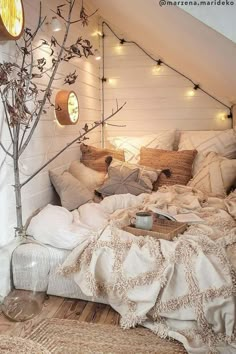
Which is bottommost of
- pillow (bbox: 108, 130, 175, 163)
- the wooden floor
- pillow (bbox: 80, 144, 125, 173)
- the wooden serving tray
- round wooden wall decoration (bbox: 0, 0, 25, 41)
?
the wooden floor

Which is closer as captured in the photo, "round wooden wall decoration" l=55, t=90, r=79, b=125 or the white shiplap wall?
"round wooden wall decoration" l=55, t=90, r=79, b=125

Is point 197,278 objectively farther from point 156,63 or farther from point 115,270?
point 156,63

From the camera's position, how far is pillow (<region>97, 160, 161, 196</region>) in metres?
2.97

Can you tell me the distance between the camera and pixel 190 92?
4027mm

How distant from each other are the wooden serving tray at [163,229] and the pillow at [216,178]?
95 centimetres

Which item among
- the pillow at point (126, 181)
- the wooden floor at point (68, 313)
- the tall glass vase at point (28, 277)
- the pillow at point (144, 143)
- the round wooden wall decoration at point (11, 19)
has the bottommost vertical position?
the wooden floor at point (68, 313)

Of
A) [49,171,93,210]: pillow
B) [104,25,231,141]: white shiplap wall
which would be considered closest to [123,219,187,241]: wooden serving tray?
[49,171,93,210]: pillow

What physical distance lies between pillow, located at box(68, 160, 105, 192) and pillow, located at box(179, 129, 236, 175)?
3.13ft

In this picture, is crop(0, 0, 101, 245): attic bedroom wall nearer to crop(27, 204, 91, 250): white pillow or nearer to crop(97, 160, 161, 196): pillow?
crop(27, 204, 91, 250): white pillow

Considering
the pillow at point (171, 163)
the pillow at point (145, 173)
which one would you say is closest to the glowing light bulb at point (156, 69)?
the pillow at point (171, 163)

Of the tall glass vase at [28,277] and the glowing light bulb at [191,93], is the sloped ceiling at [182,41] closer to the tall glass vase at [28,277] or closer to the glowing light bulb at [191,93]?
the glowing light bulb at [191,93]

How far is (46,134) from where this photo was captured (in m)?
2.78

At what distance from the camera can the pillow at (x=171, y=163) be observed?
3.27 metres

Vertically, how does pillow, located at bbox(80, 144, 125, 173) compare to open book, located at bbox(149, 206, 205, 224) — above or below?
above
